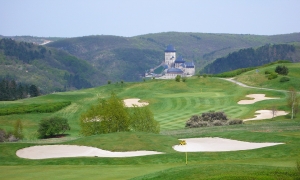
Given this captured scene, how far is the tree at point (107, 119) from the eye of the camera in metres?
48.1

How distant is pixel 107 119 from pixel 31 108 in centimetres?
4052

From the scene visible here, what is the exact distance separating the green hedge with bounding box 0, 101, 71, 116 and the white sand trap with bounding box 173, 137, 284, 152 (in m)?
49.9

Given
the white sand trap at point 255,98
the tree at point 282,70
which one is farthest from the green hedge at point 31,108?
the tree at point 282,70

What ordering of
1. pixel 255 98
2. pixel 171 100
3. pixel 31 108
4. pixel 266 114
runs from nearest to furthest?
pixel 266 114, pixel 255 98, pixel 31 108, pixel 171 100

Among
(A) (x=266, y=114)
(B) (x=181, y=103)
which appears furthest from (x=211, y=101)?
(A) (x=266, y=114)

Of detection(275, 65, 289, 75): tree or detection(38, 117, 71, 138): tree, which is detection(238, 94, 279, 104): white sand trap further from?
detection(38, 117, 71, 138): tree

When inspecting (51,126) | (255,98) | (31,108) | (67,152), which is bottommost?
(31,108)

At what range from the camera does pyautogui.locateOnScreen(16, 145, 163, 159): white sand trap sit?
32.3 metres

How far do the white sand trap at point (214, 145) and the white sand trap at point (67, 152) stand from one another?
4.04 meters

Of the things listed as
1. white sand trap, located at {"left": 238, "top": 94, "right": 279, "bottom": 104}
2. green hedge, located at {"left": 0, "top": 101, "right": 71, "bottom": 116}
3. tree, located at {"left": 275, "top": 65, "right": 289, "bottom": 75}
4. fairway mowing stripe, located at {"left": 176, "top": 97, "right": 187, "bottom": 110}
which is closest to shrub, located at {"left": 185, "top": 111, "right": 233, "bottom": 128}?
fairway mowing stripe, located at {"left": 176, "top": 97, "right": 187, "bottom": 110}

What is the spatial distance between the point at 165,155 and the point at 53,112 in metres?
58.3

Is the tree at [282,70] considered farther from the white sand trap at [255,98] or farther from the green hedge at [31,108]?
the green hedge at [31,108]

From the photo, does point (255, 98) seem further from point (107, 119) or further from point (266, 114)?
point (107, 119)

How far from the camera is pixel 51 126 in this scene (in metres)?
61.1
